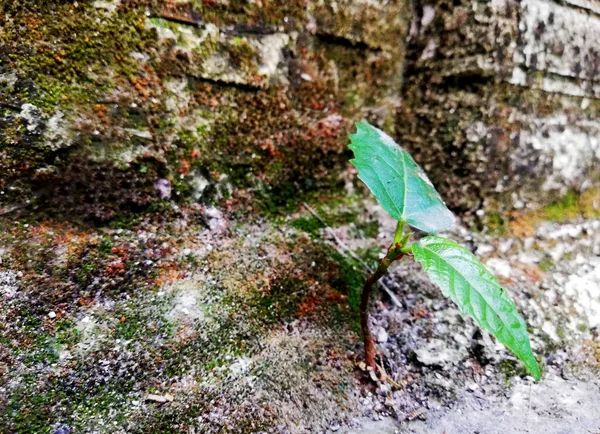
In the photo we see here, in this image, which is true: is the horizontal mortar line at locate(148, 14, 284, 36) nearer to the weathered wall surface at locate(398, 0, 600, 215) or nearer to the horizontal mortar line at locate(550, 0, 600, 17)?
the weathered wall surface at locate(398, 0, 600, 215)

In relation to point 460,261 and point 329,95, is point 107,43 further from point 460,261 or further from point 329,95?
point 460,261

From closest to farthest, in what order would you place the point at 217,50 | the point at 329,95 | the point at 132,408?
the point at 132,408
the point at 217,50
the point at 329,95

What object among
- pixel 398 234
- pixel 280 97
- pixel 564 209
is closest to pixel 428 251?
pixel 398 234

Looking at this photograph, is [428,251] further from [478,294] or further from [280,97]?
[280,97]

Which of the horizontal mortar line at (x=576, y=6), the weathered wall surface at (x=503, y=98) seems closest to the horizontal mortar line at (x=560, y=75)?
the weathered wall surface at (x=503, y=98)

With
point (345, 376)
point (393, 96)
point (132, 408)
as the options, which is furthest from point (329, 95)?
point (132, 408)

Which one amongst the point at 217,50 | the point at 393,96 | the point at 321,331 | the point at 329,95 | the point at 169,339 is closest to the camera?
the point at 169,339

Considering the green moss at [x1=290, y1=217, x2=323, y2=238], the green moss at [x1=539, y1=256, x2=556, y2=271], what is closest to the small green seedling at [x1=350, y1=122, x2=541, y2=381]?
the green moss at [x1=290, y1=217, x2=323, y2=238]
